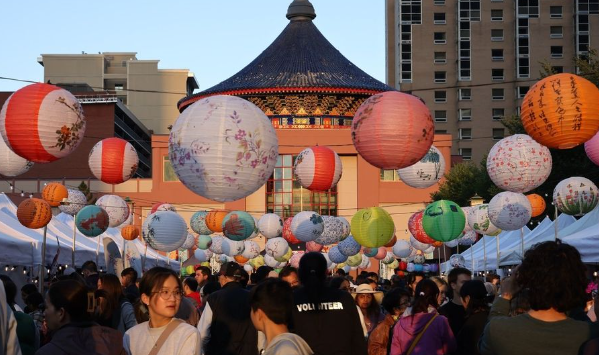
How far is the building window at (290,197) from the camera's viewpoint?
2199 inches

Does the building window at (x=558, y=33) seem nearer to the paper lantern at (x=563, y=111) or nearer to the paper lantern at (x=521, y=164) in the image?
the paper lantern at (x=521, y=164)

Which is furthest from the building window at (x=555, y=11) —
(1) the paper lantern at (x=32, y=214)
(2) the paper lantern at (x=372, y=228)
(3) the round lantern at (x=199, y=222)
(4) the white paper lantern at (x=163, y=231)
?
(1) the paper lantern at (x=32, y=214)

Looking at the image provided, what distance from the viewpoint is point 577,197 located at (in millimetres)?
18656

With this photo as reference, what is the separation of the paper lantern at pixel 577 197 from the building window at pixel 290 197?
36.9 meters

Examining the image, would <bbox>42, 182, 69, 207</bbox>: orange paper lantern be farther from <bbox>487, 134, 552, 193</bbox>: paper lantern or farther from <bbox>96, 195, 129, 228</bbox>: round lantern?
<bbox>487, 134, 552, 193</bbox>: paper lantern

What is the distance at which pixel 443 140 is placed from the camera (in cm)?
5556

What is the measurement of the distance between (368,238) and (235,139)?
1216 centimetres

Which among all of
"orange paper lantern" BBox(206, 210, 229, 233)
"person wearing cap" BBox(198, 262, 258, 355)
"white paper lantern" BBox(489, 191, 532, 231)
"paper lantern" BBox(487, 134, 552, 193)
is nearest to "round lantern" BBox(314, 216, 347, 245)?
"orange paper lantern" BBox(206, 210, 229, 233)

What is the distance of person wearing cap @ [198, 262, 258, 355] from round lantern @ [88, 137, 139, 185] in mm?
8967

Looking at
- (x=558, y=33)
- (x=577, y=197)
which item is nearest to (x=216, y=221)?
(x=577, y=197)

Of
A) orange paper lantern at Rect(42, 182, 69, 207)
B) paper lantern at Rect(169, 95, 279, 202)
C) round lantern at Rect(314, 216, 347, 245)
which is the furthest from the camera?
round lantern at Rect(314, 216, 347, 245)

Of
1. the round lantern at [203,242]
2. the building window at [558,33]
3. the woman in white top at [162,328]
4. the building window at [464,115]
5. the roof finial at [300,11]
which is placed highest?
the building window at [558,33]

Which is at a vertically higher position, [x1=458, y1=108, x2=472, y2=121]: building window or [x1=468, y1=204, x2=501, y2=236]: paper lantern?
[x1=458, y1=108, x2=472, y2=121]: building window

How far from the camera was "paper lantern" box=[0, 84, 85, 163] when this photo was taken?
1166cm
